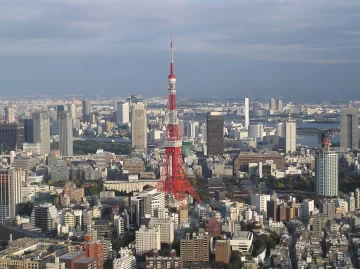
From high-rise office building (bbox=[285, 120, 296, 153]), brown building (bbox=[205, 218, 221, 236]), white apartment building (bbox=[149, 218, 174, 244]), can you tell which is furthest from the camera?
high-rise office building (bbox=[285, 120, 296, 153])

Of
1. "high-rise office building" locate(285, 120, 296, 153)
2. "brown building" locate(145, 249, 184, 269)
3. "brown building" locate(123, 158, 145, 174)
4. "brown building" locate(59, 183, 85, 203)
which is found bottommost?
"brown building" locate(145, 249, 184, 269)

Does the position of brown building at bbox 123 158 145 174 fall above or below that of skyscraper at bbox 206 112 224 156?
below

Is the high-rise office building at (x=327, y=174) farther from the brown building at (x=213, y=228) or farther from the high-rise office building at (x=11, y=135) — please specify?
the high-rise office building at (x=11, y=135)

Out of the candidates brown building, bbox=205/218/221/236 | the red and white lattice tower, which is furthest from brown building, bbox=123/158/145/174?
brown building, bbox=205/218/221/236

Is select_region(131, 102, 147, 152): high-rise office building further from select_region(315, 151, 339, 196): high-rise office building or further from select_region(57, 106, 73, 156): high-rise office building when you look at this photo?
select_region(315, 151, 339, 196): high-rise office building

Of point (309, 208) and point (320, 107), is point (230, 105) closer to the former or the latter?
point (320, 107)

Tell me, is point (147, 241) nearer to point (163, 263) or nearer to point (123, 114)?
point (163, 263)

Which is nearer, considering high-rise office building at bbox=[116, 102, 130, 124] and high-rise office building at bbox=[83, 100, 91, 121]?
high-rise office building at bbox=[116, 102, 130, 124]
